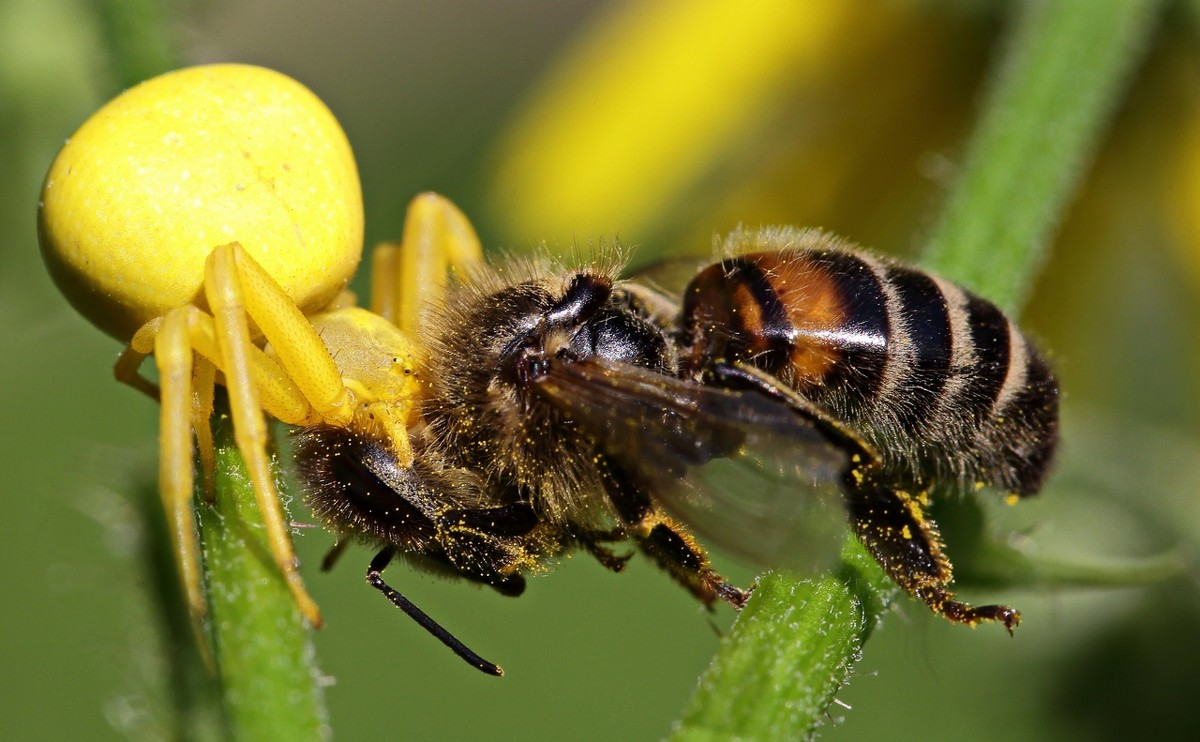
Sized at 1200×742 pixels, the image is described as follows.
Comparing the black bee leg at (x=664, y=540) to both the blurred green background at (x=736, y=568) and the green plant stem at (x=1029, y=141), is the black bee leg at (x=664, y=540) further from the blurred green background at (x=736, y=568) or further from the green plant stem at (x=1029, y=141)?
the blurred green background at (x=736, y=568)

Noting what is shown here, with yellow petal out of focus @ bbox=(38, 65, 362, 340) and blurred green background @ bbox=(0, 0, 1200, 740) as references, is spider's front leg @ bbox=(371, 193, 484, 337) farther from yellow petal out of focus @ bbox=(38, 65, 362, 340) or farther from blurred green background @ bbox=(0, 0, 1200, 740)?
blurred green background @ bbox=(0, 0, 1200, 740)

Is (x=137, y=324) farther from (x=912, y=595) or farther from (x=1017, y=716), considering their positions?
(x=1017, y=716)

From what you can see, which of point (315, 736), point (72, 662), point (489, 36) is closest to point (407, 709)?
point (72, 662)

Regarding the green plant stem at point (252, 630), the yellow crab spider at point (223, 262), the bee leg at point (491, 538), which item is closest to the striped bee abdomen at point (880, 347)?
the bee leg at point (491, 538)

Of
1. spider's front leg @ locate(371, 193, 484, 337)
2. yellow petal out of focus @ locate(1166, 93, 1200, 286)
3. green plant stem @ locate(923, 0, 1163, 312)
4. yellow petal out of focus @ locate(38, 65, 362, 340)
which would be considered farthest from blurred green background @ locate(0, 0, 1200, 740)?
yellow petal out of focus @ locate(38, 65, 362, 340)

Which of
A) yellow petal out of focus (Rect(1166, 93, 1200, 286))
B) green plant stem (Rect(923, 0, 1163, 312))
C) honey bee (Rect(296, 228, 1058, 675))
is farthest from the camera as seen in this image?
yellow petal out of focus (Rect(1166, 93, 1200, 286))

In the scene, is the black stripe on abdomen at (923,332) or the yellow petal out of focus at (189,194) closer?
the yellow petal out of focus at (189,194)

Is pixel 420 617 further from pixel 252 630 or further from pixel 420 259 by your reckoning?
pixel 420 259
